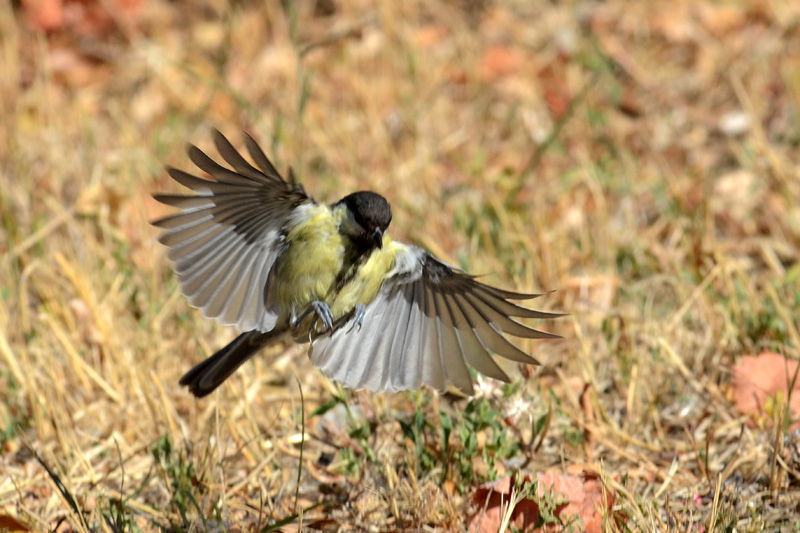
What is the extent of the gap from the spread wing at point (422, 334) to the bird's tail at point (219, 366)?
24cm

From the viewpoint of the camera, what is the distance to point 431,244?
161 inches

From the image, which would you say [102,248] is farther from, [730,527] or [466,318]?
[730,527]

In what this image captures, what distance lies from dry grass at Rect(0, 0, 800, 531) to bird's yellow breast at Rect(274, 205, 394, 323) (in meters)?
0.35

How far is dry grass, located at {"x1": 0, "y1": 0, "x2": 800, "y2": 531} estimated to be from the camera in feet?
9.09

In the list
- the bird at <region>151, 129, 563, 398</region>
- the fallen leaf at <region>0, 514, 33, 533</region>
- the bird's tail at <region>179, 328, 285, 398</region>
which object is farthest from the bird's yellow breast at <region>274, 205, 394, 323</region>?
the fallen leaf at <region>0, 514, 33, 533</region>

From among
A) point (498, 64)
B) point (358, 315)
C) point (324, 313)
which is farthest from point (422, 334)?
point (498, 64)

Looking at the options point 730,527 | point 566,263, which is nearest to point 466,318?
point 730,527

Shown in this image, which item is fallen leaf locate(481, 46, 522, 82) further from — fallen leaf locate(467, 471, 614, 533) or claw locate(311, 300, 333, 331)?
fallen leaf locate(467, 471, 614, 533)

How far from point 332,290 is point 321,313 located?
0.09m

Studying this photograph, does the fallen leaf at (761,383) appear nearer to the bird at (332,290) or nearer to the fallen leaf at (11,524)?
the bird at (332,290)

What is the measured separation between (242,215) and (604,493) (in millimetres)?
1330

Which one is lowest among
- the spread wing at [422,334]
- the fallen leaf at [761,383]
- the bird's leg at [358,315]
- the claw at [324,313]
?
the fallen leaf at [761,383]

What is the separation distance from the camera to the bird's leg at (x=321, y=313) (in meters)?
2.79

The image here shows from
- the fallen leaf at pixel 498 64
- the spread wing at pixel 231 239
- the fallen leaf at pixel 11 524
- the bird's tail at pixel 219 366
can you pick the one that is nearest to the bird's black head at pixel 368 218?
the spread wing at pixel 231 239
